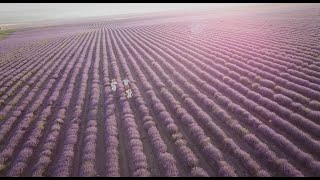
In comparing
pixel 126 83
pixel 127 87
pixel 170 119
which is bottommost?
pixel 170 119

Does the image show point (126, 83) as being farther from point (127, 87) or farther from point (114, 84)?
point (114, 84)

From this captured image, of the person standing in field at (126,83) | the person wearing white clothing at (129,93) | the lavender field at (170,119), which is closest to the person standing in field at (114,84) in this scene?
the lavender field at (170,119)


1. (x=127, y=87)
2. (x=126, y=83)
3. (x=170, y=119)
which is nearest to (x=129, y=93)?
(x=127, y=87)

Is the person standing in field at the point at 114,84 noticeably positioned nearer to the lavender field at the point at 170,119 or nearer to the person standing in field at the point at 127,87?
the lavender field at the point at 170,119

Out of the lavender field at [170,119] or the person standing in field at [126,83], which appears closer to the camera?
the lavender field at [170,119]

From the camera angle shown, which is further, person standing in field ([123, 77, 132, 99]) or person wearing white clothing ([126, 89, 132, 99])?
person standing in field ([123, 77, 132, 99])

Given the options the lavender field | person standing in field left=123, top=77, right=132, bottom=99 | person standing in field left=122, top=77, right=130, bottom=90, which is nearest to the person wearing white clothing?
person standing in field left=123, top=77, right=132, bottom=99

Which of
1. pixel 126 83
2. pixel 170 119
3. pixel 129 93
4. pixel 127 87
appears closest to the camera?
pixel 170 119

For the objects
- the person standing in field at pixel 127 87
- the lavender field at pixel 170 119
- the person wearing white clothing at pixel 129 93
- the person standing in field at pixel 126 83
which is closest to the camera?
the lavender field at pixel 170 119

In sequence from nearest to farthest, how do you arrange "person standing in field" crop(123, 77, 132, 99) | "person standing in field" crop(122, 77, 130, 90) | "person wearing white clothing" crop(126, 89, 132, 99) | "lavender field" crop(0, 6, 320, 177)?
1. "lavender field" crop(0, 6, 320, 177)
2. "person wearing white clothing" crop(126, 89, 132, 99)
3. "person standing in field" crop(123, 77, 132, 99)
4. "person standing in field" crop(122, 77, 130, 90)

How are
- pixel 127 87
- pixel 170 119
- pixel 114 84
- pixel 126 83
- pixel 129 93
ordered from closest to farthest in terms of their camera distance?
pixel 170 119 < pixel 129 93 < pixel 127 87 < pixel 126 83 < pixel 114 84

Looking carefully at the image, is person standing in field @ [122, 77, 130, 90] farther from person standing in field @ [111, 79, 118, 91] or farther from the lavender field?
person standing in field @ [111, 79, 118, 91]
